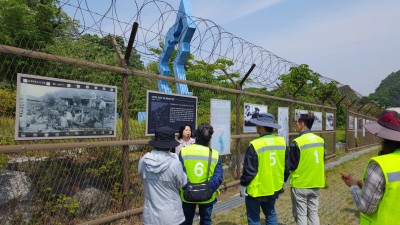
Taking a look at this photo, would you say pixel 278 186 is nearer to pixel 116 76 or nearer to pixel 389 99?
pixel 116 76

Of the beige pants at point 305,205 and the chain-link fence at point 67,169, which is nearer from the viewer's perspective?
the chain-link fence at point 67,169

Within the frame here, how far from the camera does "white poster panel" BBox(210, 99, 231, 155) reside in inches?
262

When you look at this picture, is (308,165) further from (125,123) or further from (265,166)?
(125,123)

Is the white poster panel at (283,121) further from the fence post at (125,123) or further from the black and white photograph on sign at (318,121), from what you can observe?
the fence post at (125,123)

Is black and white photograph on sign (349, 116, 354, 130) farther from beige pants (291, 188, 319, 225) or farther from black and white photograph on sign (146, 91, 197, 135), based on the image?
beige pants (291, 188, 319, 225)

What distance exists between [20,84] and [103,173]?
6.63 ft

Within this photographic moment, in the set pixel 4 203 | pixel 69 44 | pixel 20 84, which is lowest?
pixel 4 203

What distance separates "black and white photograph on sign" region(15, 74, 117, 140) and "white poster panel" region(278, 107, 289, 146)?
18.8 ft

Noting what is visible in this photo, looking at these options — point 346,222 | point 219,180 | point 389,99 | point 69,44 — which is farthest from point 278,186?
point 389,99

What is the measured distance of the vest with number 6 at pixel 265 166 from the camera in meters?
4.02

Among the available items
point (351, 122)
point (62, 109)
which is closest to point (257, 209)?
point (62, 109)

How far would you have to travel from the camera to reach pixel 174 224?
321 cm

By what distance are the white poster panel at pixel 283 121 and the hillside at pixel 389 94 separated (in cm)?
7820

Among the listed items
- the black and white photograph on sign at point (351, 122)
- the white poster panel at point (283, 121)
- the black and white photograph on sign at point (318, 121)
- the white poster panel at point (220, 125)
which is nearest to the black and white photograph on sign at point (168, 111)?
the white poster panel at point (220, 125)
